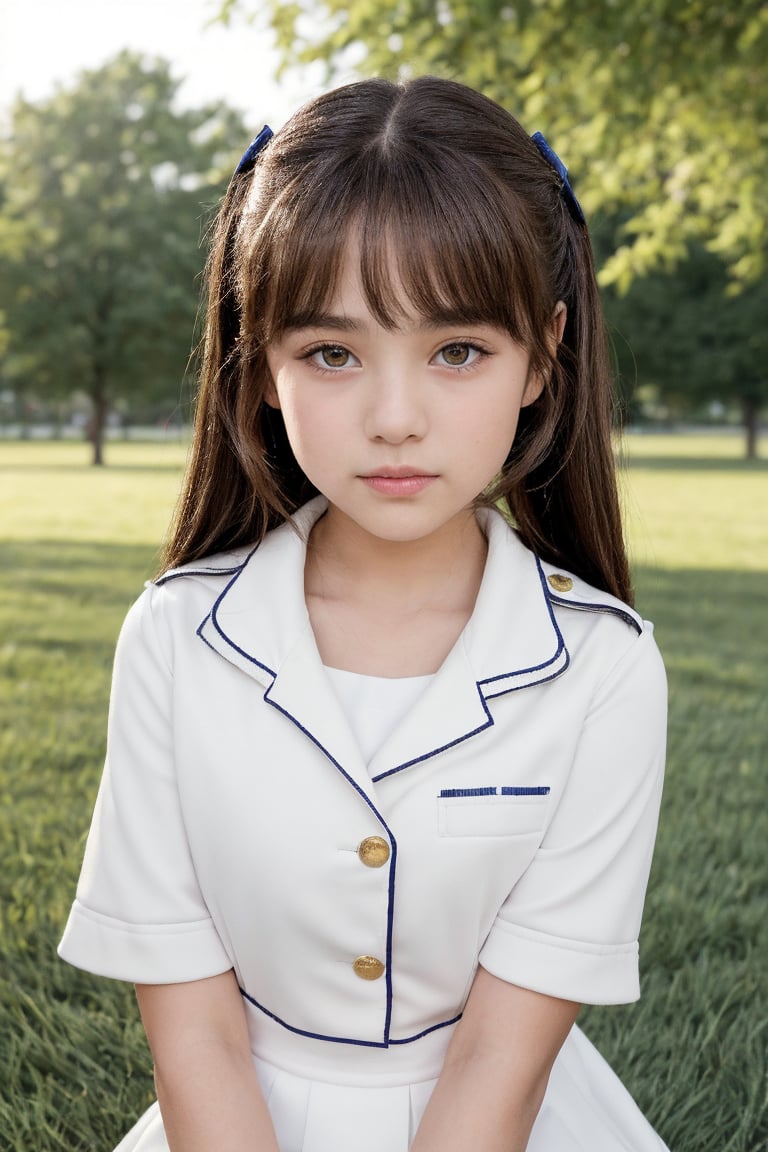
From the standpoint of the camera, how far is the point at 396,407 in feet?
4.53

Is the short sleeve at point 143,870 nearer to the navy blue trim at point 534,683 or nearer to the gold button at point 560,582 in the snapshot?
the navy blue trim at point 534,683

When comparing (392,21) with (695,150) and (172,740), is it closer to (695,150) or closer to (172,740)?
(695,150)

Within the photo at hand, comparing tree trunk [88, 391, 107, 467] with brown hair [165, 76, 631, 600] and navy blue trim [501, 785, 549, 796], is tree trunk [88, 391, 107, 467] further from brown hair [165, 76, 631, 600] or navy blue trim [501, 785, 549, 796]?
navy blue trim [501, 785, 549, 796]

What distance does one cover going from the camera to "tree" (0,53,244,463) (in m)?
29.3

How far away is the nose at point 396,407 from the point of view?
1.38 metres

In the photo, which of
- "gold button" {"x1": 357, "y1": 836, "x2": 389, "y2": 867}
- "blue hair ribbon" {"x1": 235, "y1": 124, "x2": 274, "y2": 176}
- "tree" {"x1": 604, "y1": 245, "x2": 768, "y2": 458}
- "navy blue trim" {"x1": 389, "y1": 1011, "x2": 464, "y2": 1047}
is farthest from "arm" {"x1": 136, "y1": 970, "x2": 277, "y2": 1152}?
"tree" {"x1": 604, "y1": 245, "x2": 768, "y2": 458}

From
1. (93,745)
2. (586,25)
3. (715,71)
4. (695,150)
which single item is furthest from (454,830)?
(695,150)

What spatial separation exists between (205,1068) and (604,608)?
0.75 m

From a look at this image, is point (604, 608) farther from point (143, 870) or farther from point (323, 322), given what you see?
point (143, 870)

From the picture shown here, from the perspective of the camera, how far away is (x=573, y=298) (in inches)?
65.0

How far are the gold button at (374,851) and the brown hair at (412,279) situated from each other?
49 cm

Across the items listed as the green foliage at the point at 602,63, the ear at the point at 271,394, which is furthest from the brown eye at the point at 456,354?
the green foliage at the point at 602,63

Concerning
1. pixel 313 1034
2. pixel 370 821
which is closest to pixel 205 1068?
pixel 313 1034

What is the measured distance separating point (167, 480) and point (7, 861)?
18.6 metres
